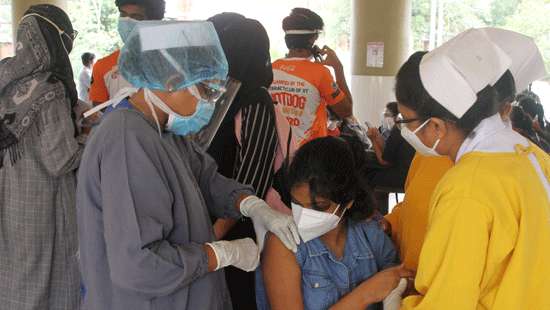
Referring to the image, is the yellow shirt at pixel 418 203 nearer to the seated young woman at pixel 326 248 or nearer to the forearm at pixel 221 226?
the seated young woman at pixel 326 248

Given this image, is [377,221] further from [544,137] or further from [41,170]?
[544,137]

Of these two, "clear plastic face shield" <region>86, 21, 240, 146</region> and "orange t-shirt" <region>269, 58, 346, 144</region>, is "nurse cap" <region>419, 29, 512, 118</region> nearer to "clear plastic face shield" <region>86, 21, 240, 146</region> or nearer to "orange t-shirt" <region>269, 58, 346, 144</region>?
"clear plastic face shield" <region>86, 21, 240, 146</region>

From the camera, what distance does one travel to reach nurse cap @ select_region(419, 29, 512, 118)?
1151 millimetres

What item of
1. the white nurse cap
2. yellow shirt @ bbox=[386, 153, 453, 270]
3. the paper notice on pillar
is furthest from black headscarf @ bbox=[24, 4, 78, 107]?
the paper notice on pillar

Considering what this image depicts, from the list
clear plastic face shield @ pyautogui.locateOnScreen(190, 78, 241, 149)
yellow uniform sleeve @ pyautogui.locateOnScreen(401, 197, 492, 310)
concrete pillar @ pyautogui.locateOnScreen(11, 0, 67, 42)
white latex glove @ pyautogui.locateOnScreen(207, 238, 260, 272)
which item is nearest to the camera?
yellow uniform sleeve @ pyautogui.locateOnScreen(401, 197, 492, 310)

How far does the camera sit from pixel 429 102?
1217mm

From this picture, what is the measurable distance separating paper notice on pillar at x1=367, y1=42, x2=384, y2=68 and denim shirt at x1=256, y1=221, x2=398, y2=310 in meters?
4.78

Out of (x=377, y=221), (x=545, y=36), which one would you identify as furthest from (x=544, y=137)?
(x=545, y=36)

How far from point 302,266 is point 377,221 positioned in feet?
1.00

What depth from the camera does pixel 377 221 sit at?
5.48ft

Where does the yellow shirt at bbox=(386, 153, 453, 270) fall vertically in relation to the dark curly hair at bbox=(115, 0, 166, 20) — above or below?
below

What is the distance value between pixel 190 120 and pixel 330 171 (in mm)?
386

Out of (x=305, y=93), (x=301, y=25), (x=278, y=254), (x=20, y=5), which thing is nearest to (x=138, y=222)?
(x=278, y=254)

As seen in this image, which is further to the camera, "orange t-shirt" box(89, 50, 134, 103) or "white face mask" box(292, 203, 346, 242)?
"orange t-shirt" box(89, 50, 134, 103)
